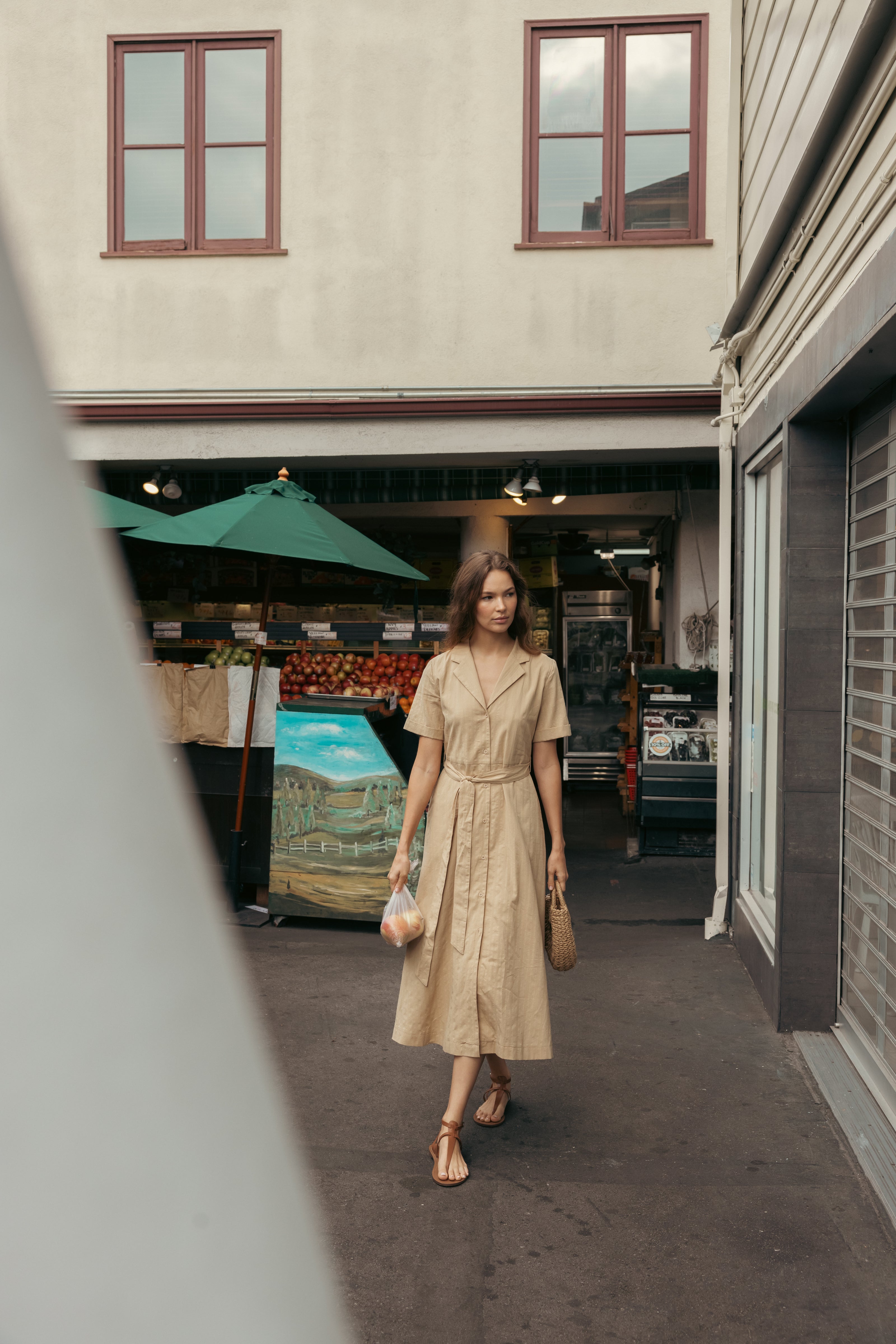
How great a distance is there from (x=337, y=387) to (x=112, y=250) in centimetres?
220

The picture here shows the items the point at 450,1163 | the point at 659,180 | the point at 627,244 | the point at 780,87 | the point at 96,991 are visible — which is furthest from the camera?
the point at 659,180

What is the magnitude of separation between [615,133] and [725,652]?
4491 mm

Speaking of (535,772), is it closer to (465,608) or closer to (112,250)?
(465,608)

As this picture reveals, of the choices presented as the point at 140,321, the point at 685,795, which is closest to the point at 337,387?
the point at 140,321

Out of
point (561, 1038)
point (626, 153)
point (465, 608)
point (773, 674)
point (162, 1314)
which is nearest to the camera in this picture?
point (162, 1314)

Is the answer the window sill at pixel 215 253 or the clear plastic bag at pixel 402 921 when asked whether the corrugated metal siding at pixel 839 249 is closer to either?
the clear plastic bag at pixel 402 921

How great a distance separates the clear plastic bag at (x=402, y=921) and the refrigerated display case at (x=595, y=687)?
31.4 feet

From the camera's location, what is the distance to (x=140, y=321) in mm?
8570

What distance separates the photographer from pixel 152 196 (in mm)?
8586

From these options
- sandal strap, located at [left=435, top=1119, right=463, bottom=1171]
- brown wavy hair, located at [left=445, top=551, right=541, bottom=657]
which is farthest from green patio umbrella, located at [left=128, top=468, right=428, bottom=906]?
sandal strap, located at [left=435, top=1119, right=463, bottom=1171]

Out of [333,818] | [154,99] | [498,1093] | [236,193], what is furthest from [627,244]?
[498,1093]

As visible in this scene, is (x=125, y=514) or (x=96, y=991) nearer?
(x=96, y=991)

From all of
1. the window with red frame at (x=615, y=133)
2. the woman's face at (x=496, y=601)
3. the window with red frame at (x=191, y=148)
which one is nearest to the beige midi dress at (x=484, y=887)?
the woman's face at (x=496, y=601)

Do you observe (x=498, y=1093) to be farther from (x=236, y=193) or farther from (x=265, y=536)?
(x=236, y=193)
